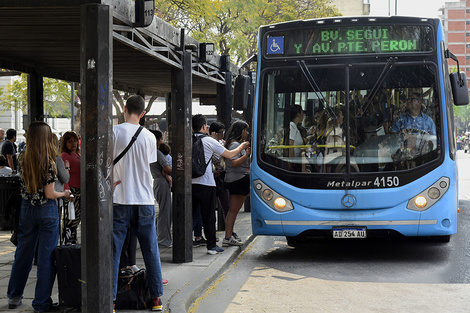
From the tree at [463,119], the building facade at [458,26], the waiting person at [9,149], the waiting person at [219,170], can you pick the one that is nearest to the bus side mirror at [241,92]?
the waiting person at [219,170]

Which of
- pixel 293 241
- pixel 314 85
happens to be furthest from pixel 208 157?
pixel 293 241

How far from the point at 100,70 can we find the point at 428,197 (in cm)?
520

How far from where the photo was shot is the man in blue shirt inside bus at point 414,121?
959 cm

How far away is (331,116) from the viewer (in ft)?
31.9

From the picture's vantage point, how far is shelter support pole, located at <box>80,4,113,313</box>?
5.63 m

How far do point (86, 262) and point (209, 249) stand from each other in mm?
4305

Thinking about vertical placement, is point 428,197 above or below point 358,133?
below

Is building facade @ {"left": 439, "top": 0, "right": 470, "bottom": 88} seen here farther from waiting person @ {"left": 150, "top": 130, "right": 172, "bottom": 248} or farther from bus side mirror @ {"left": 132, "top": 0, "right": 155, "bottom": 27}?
bus side mirror @ {"left": 132, "top": 0, "right": 155, "bottom": 27}

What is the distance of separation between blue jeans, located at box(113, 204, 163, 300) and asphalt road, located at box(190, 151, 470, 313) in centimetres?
62

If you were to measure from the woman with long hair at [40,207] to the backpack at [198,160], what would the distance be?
11.1ft

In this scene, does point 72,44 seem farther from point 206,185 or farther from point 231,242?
point 231,242

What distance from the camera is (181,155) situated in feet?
30.0

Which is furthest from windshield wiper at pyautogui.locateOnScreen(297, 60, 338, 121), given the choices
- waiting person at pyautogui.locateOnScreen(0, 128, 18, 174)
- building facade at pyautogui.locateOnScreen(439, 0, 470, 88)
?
building facade at pyautogui.locateOnScreen(439, 0, 470, 88)

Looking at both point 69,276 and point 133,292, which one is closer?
point 69,276
